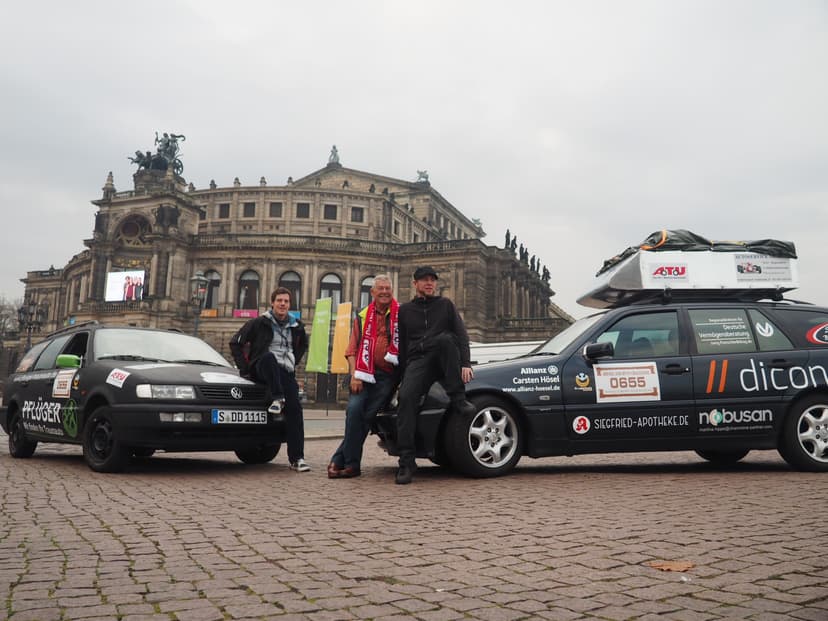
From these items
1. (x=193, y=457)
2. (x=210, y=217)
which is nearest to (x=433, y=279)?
(x=193, y=457)

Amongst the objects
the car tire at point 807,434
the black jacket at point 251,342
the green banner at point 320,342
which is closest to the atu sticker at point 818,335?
the car tire at point 807,434

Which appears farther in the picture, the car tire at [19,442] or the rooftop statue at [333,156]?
the rooftop statue at [333,156]

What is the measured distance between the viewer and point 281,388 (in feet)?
25.1

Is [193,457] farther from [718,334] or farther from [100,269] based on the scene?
[100,269]

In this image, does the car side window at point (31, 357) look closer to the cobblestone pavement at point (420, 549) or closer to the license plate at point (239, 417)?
the cobblestone pavement at point (420, 549)

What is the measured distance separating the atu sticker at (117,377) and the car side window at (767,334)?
642cm

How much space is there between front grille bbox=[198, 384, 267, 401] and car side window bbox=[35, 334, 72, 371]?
2.86 m

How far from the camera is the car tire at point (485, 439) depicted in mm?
6352

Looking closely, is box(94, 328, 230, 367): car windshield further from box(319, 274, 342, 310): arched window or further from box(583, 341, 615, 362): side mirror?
box(319, 274, 342, 310): arched window

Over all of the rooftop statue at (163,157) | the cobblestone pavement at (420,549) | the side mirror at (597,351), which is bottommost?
the cobblestone pavement at (420,549)

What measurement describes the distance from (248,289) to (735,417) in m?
51.0

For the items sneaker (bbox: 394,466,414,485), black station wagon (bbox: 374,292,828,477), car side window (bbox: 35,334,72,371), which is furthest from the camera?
car side window (bbox: 35,334,72,371)

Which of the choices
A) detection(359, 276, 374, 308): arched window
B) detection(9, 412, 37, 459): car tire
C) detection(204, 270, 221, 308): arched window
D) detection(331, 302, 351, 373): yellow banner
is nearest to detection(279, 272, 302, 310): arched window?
detection(359, 276, 374, 308): arched window

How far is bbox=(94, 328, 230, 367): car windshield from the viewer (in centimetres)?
805
